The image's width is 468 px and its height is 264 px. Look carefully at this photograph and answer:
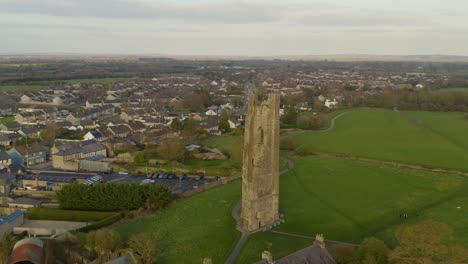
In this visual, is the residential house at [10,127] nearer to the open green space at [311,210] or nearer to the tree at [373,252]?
the open green space at [311,210]

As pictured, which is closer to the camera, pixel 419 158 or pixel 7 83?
pixel 419 158

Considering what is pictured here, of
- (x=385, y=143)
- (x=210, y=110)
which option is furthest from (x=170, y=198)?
(x=210, y=110)

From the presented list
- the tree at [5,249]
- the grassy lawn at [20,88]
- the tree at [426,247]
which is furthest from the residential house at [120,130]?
the grassy lawn at [20,88]

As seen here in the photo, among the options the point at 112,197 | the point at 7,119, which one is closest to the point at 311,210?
the point at 112,197

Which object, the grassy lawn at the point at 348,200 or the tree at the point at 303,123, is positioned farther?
the tree at the point at 303,123

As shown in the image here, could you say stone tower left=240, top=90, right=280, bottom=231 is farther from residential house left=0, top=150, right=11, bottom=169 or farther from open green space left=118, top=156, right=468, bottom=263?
residential house left=0, top=150, right=11, bottom=169

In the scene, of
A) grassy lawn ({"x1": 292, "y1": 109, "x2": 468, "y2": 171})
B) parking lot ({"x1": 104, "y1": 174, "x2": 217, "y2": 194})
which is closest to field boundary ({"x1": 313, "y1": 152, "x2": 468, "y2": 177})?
grassy lawn ({"x1": 292, "y1": 109, "x2": 468, "y2": 171})

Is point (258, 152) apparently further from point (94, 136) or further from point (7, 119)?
point (7, 119)

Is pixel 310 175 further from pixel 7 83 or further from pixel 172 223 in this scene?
pixel 7 83
